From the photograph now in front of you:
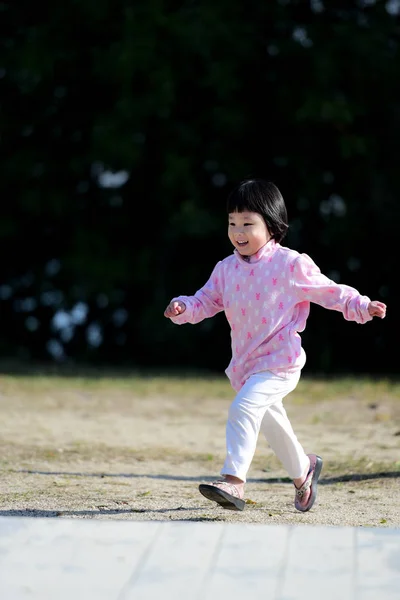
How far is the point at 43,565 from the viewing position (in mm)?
3859

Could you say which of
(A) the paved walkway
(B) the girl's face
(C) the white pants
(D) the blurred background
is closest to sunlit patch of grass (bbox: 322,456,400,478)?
(C) the white pants

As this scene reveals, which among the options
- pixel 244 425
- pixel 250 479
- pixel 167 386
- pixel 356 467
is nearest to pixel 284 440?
pixel 244 425

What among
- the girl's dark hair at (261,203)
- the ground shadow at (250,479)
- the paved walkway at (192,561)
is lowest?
the ground shadow at (250,479)

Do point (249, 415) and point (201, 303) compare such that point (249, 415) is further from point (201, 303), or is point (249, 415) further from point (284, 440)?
point (201, 303)

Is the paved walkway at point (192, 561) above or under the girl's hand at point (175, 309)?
under

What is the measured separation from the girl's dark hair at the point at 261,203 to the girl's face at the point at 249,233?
1.1 inches

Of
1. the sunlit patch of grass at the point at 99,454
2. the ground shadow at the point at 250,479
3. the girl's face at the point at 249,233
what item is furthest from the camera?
the sunlit patch of grass at the point at 99,454

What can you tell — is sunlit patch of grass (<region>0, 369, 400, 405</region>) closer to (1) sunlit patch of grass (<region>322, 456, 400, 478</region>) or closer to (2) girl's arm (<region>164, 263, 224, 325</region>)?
(1) sunlit patch of grass (<region>322, 456, 400, 478</region>)

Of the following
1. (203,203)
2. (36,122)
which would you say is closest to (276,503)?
(203,203)

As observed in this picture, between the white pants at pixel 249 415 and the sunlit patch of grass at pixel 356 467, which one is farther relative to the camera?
the sunlit patch of grass at pixel 356 467

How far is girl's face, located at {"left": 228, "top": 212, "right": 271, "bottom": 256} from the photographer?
5.08 metres

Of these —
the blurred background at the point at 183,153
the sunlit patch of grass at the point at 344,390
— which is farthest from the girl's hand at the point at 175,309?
the blurred background at the point at 183,153

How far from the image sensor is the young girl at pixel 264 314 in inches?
194

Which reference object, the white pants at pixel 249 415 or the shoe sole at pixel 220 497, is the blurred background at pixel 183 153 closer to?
the white pants at pixel 249 415
